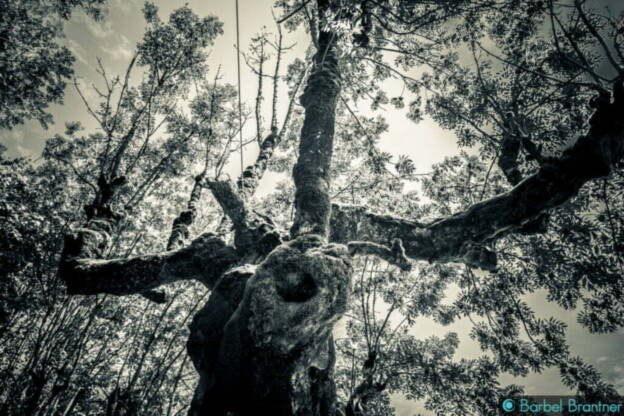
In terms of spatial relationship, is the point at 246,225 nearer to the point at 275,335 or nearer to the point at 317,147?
the point at 317,147

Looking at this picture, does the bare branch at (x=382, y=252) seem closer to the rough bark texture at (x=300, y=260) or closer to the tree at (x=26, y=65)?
the rough bark texture at (x=300, y=260)

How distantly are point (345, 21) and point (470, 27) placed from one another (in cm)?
415

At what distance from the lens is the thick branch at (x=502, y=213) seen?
355 centimetres

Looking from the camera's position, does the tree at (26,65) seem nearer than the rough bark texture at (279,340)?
No

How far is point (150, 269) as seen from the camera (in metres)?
4.11

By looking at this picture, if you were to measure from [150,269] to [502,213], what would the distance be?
16.4 feet

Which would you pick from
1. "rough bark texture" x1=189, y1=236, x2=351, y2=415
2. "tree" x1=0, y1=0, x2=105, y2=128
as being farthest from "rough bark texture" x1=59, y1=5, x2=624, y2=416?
"tree" x1=0, y1=0, x2=105, y2=128

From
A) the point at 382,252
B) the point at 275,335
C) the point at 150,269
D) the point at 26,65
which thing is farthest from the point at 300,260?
the point at 26,65

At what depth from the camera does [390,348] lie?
8367 millimetres

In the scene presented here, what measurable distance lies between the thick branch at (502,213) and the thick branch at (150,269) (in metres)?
1.86

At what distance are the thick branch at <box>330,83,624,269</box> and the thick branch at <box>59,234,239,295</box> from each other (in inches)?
73.3

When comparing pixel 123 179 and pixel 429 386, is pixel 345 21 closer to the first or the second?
pixel 123 179

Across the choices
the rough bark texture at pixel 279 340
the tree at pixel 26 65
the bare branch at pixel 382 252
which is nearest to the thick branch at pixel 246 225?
the rough bark texture at pixel 279 340

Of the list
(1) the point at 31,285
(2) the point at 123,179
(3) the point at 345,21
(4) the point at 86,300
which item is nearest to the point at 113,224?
(2) the point at 123,179
